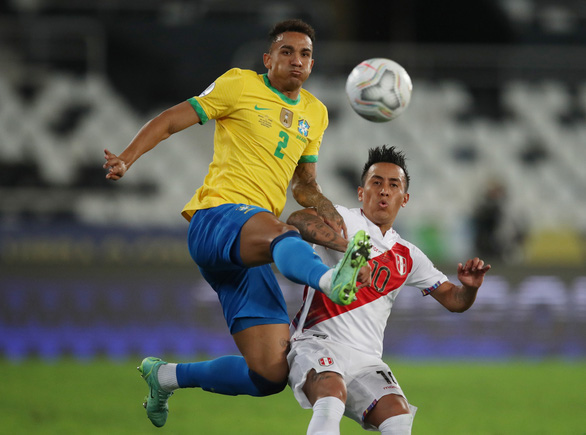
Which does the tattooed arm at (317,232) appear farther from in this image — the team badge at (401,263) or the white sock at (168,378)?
the white sock at (168,378)

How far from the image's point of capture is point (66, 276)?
10.4m

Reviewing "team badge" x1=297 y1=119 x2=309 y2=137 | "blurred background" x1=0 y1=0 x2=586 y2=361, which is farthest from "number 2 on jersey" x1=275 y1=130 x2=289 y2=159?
"blurred background" x1=0 y1=0 x2=586 y2=361

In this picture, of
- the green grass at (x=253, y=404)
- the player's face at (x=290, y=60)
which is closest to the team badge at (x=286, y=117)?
the player's face at (x=290, y=60)

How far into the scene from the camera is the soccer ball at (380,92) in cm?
537

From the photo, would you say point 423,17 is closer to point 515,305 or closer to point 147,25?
point 147,25

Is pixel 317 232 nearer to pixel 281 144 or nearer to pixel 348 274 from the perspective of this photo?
pixel 281 144

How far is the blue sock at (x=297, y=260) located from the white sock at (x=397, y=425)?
90 centimetres

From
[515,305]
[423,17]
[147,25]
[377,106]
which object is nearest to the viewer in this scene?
[377,106]

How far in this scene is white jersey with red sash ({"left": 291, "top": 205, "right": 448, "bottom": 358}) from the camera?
4547 mm

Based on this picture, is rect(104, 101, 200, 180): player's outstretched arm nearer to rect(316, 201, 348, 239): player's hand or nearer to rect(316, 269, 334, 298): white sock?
rect(316, 201, 348, 239): player's hand

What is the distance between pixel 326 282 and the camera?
367 cm

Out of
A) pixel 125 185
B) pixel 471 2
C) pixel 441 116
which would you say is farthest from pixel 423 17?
pixel 125 185

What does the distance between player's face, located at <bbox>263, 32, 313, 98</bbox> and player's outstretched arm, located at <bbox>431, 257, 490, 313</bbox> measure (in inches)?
56.1

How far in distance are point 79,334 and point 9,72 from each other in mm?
5073
